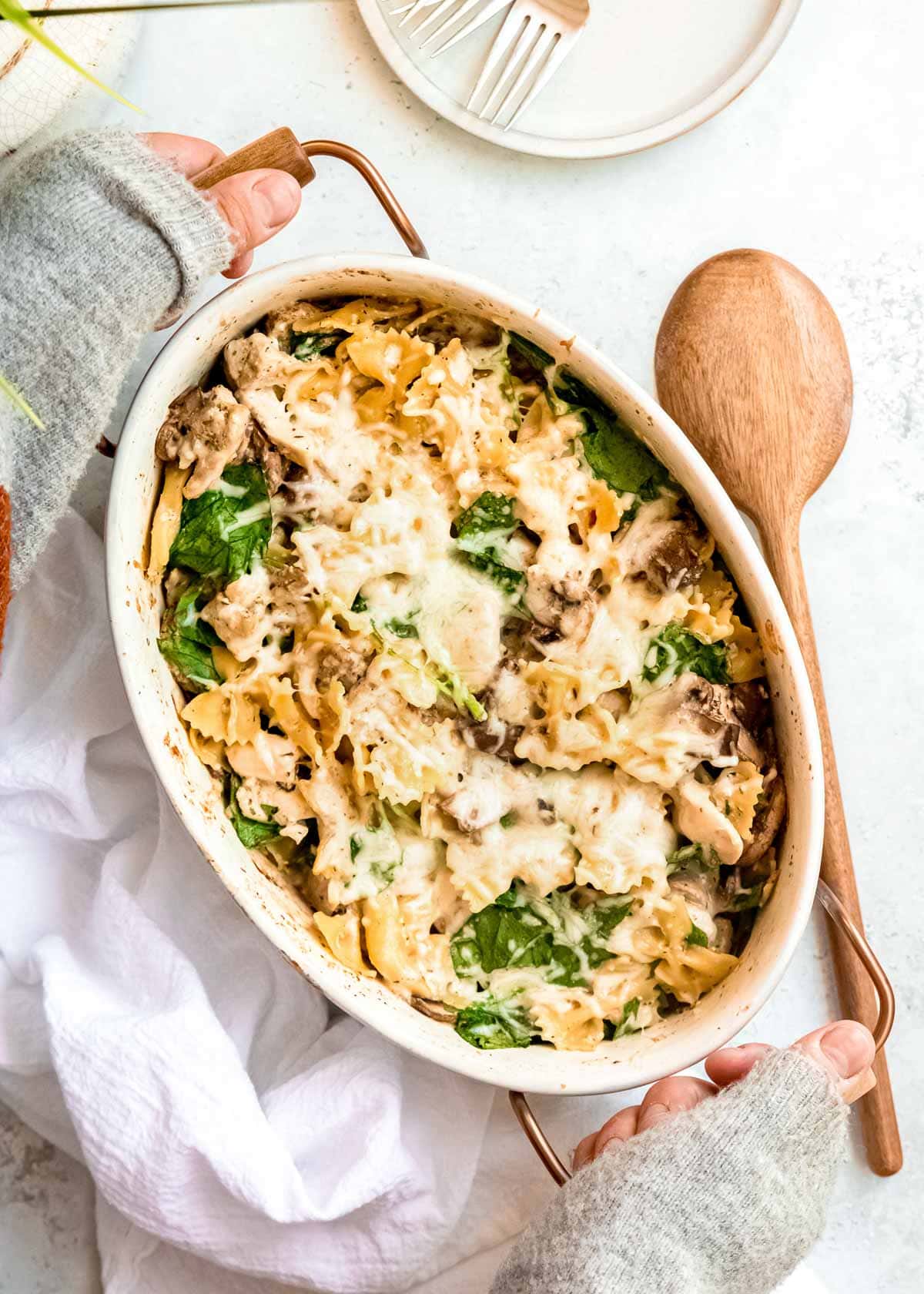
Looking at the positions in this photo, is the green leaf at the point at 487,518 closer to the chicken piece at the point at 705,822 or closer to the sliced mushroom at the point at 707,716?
the sliced mushroom at the point at 707,716

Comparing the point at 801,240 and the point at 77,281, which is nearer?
the point at 77,281

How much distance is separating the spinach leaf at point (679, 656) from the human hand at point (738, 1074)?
0.51 m

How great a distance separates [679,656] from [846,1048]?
577mm

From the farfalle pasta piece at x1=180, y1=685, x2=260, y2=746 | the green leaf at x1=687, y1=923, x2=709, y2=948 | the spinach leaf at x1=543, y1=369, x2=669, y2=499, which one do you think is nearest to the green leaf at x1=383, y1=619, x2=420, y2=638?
the farfalle pasta piece at x1=180, y1=685, x2=260, y2=746

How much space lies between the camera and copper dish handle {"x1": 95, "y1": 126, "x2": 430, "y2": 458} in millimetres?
1577

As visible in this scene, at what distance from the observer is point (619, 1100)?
185cm

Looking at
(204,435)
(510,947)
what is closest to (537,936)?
(510,947)

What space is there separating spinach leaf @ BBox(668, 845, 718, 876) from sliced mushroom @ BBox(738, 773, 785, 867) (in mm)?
41

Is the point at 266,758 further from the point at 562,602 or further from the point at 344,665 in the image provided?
the point at 562,602

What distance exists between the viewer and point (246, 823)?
1639 mm

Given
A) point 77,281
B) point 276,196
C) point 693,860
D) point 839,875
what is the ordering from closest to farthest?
point 77,281, point 276,196, point 693,860, point 839,875

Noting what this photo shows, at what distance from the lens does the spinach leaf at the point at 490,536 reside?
1.61 meters

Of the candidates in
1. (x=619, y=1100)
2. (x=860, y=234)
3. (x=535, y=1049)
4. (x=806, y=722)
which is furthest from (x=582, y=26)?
(x=619, y=1100)

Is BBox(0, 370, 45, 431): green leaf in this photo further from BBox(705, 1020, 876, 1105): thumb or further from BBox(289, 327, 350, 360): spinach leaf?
BBox(705, 1020, 876, 1105): thumb
